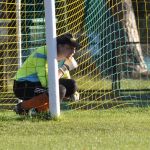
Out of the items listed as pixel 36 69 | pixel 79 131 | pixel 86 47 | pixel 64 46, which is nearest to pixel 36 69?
pixel 36 69

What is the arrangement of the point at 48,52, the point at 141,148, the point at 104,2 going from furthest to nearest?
the point at 104,2
the point at 48,52
the point at 141,148

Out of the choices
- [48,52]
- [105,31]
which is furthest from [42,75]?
[105,31]

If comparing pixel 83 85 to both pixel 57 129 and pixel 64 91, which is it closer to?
pixel 64 91

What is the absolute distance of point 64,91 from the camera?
27.5 ft

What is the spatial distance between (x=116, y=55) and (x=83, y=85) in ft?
3.07

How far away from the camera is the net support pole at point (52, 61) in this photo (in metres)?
8.11

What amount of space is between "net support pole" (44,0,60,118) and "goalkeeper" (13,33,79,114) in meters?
0.13

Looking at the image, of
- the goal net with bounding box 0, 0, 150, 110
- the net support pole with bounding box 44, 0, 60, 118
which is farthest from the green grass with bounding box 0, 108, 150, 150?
the goal net with bounding box 0, 0, 150, 110

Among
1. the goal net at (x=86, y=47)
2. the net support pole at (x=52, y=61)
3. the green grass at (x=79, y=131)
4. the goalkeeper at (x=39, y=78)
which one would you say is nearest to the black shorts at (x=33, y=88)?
the goalkeeper at (x=39, y=78)

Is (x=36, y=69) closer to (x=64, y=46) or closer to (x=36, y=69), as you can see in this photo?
(x=36, y=69)

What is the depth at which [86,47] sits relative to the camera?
11.0 meters

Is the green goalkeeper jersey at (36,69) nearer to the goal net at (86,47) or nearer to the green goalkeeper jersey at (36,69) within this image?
the green goalkeeper jersey at (36,69)

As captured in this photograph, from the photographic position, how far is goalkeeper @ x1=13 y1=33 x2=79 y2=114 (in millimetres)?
8258

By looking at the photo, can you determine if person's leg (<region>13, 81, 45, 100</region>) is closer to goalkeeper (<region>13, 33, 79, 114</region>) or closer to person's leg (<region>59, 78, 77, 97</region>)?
goalkeeper (<region>13, 33, 79, 114</region>)
